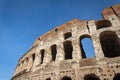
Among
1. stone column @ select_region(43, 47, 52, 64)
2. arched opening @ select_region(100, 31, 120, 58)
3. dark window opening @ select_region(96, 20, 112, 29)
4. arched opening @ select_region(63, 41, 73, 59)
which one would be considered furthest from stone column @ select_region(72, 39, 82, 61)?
dark window opening @ select_region(96, 20, 112, 29)

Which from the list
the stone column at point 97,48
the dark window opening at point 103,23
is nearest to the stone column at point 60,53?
the stone column at point 97,48

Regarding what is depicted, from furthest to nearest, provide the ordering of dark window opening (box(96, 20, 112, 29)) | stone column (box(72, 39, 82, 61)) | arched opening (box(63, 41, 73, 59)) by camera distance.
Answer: arched opening (box(63, 41, 73, 59)) < dark window opening (box(96, 20, 112, 29)) < stone column (box(72, 39, 82, 61))

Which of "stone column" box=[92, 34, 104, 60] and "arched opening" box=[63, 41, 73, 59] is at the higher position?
"arched opening" box=[63, 41, 73, 59]

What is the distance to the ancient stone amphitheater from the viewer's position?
10625 mm

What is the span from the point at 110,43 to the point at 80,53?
13.7 feet

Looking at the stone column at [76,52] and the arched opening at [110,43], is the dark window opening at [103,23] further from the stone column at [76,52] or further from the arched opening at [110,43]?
the stone column at [76,52]

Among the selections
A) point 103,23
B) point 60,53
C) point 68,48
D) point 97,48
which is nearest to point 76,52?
point 60,53

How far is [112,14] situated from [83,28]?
3176 mm

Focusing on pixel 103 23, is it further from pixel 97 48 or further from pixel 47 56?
pixel 47 56

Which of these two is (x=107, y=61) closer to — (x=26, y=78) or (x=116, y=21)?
(x=116, y=21)

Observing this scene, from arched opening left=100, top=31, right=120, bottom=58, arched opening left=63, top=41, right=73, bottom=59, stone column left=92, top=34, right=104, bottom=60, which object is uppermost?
arched opening left=63, top=41, right=73, bottom=59

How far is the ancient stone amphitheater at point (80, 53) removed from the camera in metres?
10.6

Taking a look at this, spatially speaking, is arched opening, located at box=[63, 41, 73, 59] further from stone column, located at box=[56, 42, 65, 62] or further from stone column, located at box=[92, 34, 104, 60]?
stone column, located at box=[92, 34, 104, 60]

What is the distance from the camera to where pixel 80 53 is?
12.5 metres
